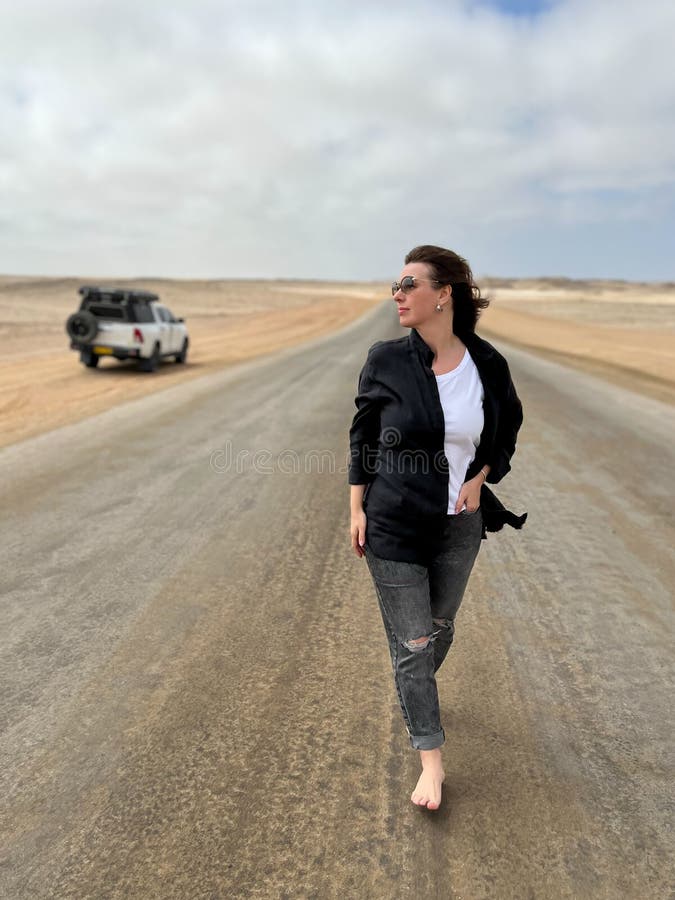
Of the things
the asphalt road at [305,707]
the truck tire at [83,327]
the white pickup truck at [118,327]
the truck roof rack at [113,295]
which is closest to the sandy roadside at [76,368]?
the white pickup truck at [118,327]

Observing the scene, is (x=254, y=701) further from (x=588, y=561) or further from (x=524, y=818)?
(x=588, y=561)

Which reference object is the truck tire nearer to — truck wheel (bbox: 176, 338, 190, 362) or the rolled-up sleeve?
truck wheel (bbox: 176, 338, 190, 362)

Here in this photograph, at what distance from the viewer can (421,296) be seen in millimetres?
2408

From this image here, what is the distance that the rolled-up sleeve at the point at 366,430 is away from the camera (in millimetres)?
2432

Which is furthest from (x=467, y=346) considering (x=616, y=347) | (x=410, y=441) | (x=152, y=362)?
(x=616, y=347)

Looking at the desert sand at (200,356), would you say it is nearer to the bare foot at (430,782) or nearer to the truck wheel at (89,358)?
the truck wheel at (89,358)

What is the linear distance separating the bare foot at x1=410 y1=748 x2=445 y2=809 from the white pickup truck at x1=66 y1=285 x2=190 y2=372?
1438 cm

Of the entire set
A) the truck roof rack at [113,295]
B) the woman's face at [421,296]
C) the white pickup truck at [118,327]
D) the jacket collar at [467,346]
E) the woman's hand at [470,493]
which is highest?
the woman's face at [421,296]

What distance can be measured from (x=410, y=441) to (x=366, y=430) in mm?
190

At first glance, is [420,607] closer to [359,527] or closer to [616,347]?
[359,527]

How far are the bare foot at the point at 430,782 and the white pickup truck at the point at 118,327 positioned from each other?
14375 mm

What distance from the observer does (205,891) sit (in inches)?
86.9

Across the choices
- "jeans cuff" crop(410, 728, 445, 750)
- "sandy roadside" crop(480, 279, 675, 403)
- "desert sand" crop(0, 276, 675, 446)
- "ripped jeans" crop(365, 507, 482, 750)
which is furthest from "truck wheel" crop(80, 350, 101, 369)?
"jeans cuff" crop(410, 728, 445, 750)

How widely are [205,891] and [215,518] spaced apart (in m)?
3.95
